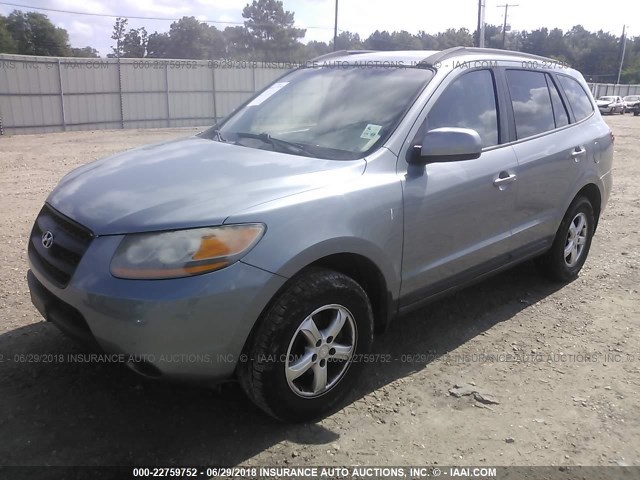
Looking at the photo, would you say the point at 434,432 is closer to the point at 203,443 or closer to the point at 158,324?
the point at 203,443

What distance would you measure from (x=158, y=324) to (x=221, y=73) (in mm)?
23903

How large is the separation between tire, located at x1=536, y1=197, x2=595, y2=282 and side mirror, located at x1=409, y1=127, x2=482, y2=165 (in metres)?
1.88

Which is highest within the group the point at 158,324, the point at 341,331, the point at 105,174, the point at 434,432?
the point at 105,174

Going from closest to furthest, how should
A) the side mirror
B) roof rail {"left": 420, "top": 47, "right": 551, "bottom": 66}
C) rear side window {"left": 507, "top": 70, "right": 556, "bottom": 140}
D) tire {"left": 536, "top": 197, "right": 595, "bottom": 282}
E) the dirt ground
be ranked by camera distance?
the dirt ground
the side mirror
roof rail {"left": 420, "top": 47, "right": 551, "bottom": 66}
rear side window {"left": 507, "top": 70, "right": 556, "bottom": 140}
tire {"left": 536, "top": 197, "right": 595, "bottom": 282}

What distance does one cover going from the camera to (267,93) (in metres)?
4.11

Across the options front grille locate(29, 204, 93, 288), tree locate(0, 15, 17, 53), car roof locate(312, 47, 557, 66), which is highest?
tree locate(0, 15, 17, 53)

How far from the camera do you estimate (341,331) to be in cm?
293

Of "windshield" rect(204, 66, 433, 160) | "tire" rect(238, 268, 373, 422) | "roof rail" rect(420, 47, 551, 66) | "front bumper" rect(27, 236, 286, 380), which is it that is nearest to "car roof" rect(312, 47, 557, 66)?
"roof rail" rect(420, 47, 551, 66)

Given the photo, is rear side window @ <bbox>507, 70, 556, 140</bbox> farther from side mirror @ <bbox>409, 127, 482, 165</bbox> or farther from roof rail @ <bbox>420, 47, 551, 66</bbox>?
side mirror @ <bbox>409, 127, 482, 165</bbox>

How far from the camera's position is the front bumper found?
2.30 m

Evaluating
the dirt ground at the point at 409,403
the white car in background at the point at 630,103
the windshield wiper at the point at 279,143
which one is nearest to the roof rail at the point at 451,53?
the windshield wiper at the point at 279,143

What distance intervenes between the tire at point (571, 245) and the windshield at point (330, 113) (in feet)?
6.52

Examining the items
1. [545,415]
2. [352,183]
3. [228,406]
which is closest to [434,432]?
[545,415]

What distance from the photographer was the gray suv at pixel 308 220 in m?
2.37
